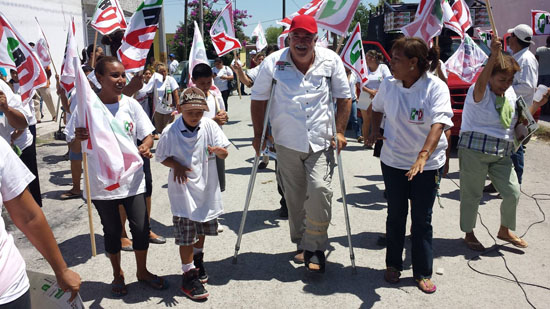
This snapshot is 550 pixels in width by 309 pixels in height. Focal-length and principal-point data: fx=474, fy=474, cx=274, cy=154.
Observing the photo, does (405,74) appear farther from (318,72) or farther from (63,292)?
(63,292)

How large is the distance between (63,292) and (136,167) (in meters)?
1.48

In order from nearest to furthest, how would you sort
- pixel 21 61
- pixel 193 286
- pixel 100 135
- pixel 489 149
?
pixel 100 135, pixel 193 286, pixel 489 149, pixel 21 61

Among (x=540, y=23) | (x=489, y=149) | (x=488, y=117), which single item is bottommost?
(x=489, y=149)

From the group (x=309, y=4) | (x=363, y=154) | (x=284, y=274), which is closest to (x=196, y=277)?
(x=284, y=274)

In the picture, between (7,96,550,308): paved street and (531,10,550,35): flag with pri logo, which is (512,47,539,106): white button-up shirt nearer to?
(7,96,550,308): paved street

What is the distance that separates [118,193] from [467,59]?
537 cm

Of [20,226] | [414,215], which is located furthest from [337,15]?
[20,226]

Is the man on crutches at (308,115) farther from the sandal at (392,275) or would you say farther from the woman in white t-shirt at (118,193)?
the woman in white t-shirt at (118,193)

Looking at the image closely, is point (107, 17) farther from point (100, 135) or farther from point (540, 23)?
point (540, 23)

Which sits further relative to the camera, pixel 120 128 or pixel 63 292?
pixel 120 128

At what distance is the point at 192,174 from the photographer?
154 inches

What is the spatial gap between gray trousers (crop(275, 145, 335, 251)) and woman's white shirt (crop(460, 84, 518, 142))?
1.62 metres

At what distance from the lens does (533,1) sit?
2133cm

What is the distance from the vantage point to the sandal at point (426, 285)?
4.03 m
